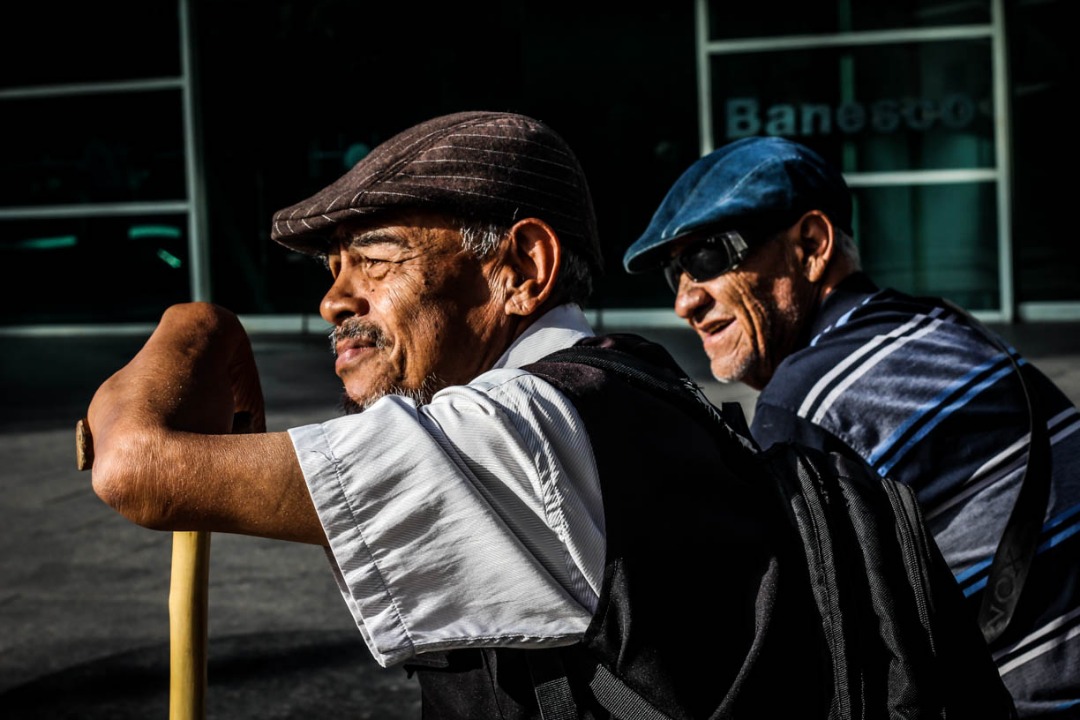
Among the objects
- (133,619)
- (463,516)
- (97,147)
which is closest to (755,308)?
(463,516)

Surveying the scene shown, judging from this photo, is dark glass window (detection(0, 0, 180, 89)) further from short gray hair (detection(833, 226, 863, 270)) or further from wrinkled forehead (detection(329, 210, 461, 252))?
wrinkled forehead (detection(329, 210, 461, 252))

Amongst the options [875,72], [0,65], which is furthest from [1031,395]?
[0,65]

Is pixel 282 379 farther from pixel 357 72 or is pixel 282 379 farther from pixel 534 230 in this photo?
pixel 534 230

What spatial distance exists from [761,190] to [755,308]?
282mm

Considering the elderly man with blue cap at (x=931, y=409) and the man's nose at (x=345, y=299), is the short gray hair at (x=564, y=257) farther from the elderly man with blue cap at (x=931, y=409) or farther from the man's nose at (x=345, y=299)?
the elderly man with blue cap at (x=931, y=409)

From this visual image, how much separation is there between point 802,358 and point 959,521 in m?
0.41

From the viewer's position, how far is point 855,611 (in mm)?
1449

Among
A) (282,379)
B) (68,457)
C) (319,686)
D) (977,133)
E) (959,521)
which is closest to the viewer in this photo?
(959,521)

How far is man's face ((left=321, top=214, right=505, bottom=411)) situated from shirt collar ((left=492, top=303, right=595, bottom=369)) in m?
0.05

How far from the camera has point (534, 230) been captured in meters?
1.77

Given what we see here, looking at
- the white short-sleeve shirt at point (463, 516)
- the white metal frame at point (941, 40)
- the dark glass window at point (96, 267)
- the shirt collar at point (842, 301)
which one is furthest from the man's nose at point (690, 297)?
the dark glass window at point (96, 267)

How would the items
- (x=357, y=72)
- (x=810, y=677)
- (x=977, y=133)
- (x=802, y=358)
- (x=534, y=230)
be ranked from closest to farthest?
(x=810, y=677) → (x=534, y=230) → (x=802, y=358) → (x=977, y=133) → (x=357, y=72)

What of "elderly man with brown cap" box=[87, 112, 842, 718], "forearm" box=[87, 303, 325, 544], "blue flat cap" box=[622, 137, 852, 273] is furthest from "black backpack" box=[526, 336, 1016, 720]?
"blue flat cap" box=[622, 137, 852, 273]

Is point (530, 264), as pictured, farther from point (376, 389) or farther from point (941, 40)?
point (941, 40)
